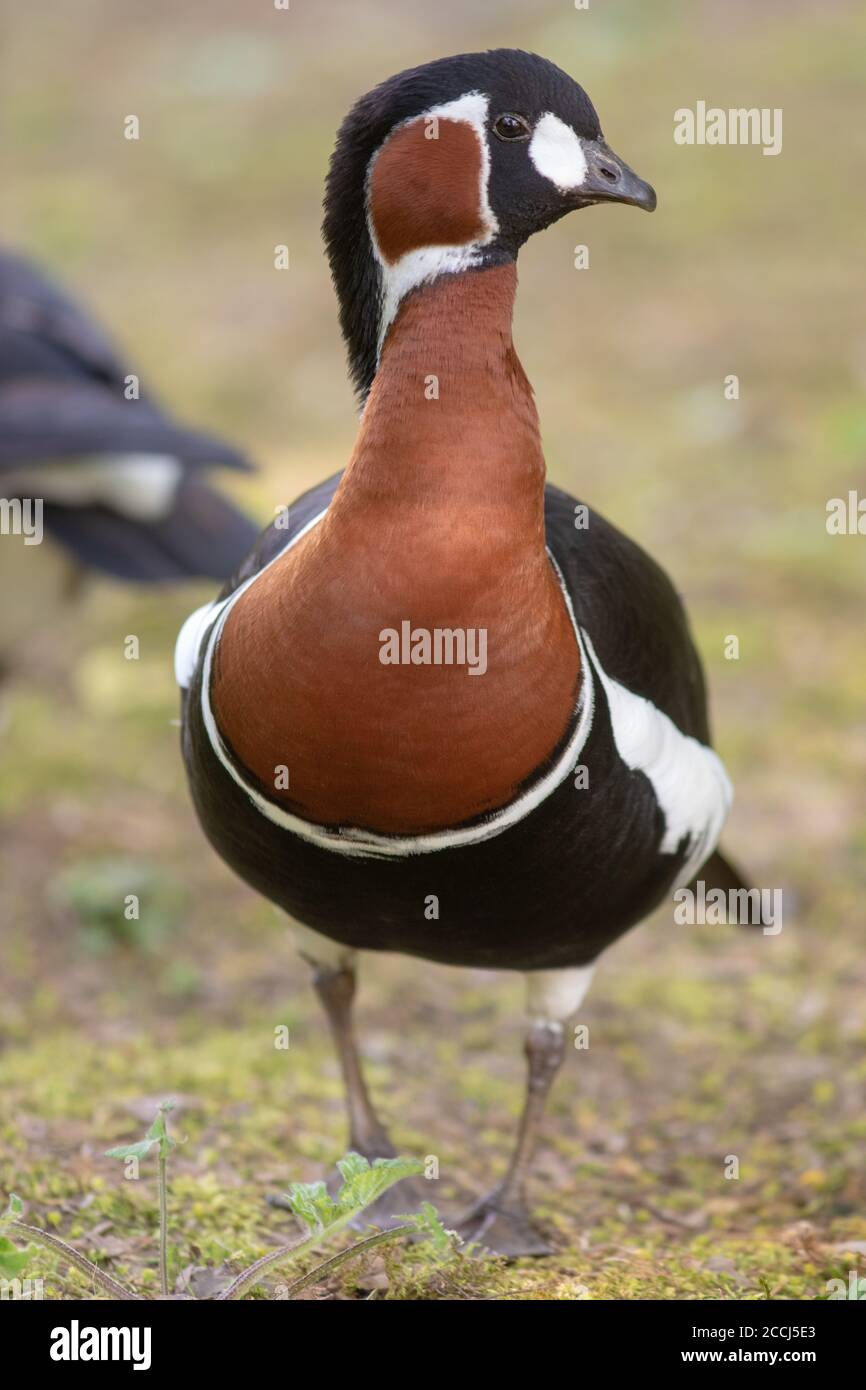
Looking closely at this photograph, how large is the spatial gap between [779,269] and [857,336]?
1129 mm

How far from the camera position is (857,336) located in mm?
9117

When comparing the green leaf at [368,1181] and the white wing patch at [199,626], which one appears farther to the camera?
the white wing patch at [199,626]

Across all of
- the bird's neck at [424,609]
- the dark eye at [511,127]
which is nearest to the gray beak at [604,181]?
the dark eye at [511,127]

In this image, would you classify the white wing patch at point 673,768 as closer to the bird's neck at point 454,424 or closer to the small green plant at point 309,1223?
the bird's neck at point 454,424

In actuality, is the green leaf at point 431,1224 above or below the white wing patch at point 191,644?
below

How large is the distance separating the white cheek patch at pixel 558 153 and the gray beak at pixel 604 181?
0.01 metres

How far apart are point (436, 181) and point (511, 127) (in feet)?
0.55

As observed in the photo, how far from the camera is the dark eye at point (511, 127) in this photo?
2.86m

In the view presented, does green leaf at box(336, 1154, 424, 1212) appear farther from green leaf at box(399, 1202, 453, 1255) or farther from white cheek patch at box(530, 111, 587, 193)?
white cheek patch at box(530, 111, 587, 193)

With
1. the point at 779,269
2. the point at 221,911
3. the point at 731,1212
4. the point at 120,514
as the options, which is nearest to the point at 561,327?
the point at 779,269

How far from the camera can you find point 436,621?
9.00ft

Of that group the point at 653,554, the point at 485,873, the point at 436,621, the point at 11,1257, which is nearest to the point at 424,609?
the point at 436,621

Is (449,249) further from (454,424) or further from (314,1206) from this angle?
(314,1206)

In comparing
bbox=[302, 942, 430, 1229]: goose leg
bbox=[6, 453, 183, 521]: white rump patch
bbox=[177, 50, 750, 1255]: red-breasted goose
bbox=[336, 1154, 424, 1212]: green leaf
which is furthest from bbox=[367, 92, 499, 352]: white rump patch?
bbox=[6, 453, 183, 521]: white rump patch
